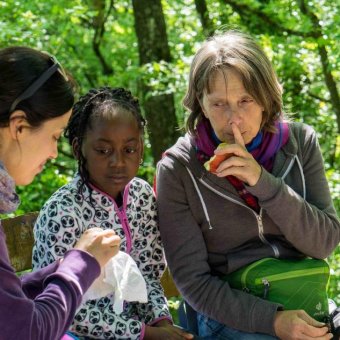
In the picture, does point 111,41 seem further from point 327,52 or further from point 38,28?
point 327,52

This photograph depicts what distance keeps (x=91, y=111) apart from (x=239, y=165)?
65 cm

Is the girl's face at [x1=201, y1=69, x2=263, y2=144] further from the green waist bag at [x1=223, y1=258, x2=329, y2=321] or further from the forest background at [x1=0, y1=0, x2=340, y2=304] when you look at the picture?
the forest background at [x1=0, y1=0, x2=340, y2=304]

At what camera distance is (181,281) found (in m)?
3.16

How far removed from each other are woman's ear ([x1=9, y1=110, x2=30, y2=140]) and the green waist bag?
121cm

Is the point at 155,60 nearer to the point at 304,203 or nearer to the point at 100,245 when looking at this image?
the point at 304,203

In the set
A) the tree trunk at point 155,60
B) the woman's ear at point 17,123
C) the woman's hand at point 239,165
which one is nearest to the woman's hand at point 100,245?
the woman's ear at point 17,123

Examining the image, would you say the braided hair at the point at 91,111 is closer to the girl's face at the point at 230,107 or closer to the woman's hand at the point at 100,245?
the girl's face at the point at 230,107

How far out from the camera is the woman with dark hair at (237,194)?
3.02m

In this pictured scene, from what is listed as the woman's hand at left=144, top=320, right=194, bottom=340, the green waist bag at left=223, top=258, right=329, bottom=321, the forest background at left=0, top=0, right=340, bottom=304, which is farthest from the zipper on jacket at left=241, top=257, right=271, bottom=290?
the forest background at left=0, top=0, right=340, bottom=304

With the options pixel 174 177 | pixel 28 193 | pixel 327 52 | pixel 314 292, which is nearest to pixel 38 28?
pixel 28 193

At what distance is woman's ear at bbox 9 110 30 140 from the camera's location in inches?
91.7

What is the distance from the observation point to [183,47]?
324 inches

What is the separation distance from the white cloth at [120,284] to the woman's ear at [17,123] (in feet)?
2.23

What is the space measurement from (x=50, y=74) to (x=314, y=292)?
4.76ft
